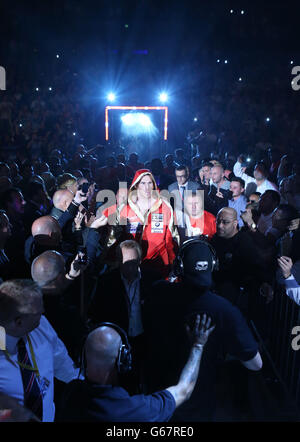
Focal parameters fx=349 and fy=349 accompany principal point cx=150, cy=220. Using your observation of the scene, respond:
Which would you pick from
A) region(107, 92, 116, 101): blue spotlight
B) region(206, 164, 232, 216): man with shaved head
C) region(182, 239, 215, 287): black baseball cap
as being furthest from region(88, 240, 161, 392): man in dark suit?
region(107, 92, 116, 101): blue spotlight

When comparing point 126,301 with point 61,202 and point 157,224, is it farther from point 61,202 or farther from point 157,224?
point 61,202

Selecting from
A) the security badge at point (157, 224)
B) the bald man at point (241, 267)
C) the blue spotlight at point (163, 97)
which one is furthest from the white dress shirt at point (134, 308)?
the blue spotlight at point (163, 97)

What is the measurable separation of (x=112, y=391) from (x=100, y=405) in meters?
0.08

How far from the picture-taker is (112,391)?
5.31ft

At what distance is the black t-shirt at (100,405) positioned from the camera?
159 cm

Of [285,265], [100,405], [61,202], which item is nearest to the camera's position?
[100,405]

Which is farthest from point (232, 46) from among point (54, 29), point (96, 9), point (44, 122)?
point (44, 122)

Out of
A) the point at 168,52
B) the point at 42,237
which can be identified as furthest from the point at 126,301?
the point at 168,52

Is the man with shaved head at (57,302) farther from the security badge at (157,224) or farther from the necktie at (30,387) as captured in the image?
the security badge at (157,224)

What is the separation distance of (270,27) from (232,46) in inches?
76.6

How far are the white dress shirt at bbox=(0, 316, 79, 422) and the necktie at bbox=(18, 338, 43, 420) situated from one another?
0.02 m

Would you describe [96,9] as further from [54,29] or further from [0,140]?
[0,140]
